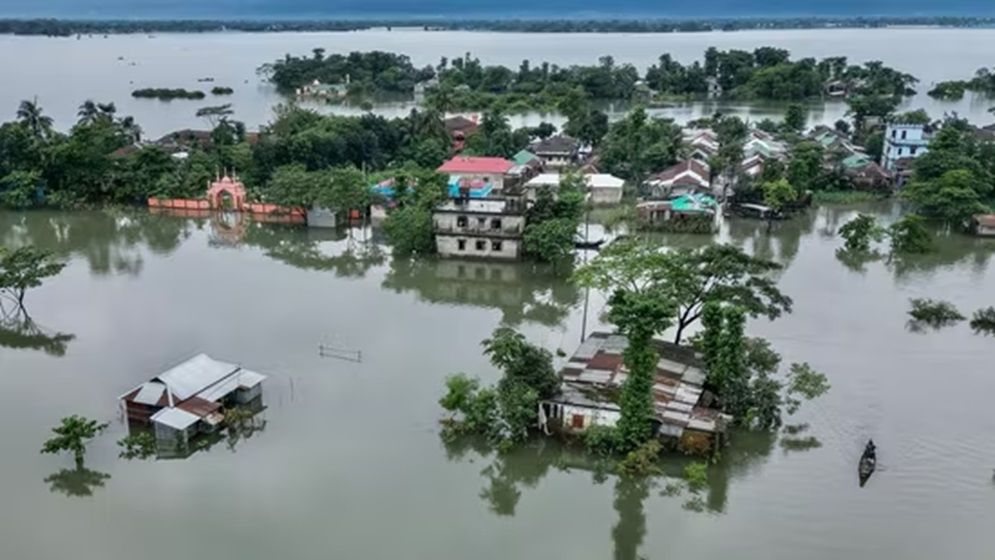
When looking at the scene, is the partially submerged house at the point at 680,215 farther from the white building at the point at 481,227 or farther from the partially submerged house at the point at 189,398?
the partially submerged house at the point at 189,398

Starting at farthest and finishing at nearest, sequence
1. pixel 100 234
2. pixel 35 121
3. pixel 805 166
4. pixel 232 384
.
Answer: pixel 35 121
pixel 805 166
pixel 100 234
pixel 232 384

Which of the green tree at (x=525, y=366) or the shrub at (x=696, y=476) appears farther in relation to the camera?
the green tree at (x=525, y=366)

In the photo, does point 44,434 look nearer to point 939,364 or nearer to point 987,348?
point 939,364

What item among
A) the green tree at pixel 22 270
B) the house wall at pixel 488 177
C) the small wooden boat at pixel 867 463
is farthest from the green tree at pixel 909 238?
the green tree at pixel 22 270

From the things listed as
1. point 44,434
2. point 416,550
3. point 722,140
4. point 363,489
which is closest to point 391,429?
point 363,489

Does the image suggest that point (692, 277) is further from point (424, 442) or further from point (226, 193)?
point (226, 193)

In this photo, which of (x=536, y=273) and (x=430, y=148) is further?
(x=430, y=148)

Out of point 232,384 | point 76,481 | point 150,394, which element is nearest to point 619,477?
point 232,384
